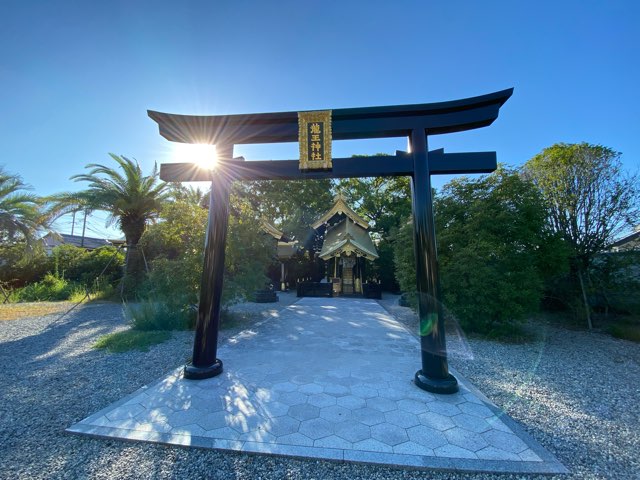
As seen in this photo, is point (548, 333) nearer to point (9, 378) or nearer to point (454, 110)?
point (454, 110)

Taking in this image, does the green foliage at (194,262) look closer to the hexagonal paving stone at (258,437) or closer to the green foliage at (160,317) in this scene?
the green foliage at (160,317)

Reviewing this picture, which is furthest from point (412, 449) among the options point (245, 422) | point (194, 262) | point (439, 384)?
point (194, 262)

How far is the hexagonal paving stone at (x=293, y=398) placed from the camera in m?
3.48

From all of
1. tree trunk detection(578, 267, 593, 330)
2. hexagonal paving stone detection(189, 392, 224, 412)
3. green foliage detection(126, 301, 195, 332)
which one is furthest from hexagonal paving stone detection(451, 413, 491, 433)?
tree trunk detection(578, 267, 593, 330)

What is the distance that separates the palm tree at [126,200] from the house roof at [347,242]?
956 cm

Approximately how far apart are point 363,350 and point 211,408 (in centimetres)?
329

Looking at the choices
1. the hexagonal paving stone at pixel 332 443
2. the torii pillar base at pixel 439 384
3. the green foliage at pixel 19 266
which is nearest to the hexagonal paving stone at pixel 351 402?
the hexagonal paving stone at pixel 332 443

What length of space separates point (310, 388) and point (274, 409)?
0.72 m

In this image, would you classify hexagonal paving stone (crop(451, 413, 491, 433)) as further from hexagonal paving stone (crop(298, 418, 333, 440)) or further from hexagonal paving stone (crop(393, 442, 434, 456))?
hexagonal paving stone (crop(298, 418, 333, 440))

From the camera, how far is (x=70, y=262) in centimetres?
1606

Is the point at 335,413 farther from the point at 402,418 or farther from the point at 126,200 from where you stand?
the point at 126,200

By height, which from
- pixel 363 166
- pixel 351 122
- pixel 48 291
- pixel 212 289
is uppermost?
pixel 351 122

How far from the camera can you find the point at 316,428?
292 centimetres

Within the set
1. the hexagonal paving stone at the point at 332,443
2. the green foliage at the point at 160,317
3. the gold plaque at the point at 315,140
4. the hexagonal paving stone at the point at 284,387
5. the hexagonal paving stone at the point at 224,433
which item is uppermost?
the gold plaque at the point at 315,140
